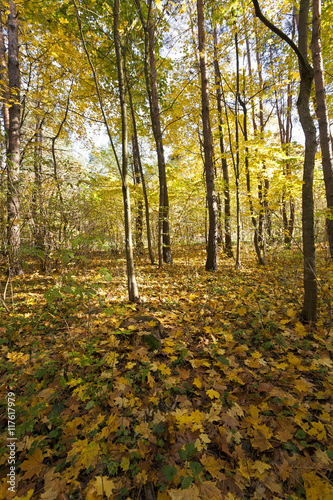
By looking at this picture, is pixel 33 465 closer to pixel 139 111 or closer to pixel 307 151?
pixel 307 151

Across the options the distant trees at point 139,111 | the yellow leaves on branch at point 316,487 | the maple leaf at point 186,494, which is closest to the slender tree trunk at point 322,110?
the distant trees at point 139,111

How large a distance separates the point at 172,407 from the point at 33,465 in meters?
1.21

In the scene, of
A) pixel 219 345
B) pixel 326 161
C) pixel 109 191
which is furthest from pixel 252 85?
pixel 219 345

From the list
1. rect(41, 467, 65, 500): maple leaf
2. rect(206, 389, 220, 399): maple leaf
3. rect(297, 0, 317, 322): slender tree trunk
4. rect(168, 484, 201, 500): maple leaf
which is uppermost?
rect(297, 0, 317, 322): slender tree trunk

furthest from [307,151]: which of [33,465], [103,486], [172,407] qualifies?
[33,465]

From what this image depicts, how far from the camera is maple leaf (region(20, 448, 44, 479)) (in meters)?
1.55

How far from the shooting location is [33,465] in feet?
5.25

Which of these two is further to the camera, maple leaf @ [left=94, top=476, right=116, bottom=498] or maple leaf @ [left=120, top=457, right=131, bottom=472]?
maple leaf @ [left=120, top=457, right=131, bottom=472]

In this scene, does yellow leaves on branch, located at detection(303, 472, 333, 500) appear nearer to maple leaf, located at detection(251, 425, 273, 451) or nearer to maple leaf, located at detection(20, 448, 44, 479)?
maple leaf, located at detection(251, 425, 273, 451)

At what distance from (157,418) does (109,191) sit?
7.99 metres

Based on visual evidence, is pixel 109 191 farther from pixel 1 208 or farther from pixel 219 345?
pixel 219 345

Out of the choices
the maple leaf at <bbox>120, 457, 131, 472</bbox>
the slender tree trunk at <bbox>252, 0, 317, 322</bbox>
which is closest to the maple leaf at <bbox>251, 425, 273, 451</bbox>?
the maple leaf at <bbox>120, 457, 131, 472</bbox>

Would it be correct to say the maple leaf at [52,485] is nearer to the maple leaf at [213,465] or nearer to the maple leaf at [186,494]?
the maple leaf at [186,494]

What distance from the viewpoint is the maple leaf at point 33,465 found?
1548 millimetres
